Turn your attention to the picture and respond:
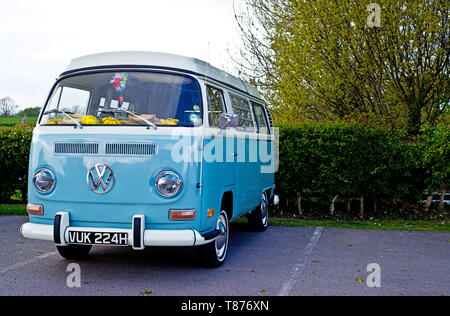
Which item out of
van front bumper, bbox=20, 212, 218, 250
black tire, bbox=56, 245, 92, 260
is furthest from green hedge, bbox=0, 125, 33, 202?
van front bumper, bbox=20, 212, 218, 250

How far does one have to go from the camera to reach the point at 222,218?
6426mm

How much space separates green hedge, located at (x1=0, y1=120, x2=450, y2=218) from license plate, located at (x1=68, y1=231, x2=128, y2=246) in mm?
6241

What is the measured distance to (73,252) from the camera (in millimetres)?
6504

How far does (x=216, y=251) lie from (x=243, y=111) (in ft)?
8.09

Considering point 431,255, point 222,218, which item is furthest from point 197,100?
point 431,255

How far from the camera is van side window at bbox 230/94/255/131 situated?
7293 mm

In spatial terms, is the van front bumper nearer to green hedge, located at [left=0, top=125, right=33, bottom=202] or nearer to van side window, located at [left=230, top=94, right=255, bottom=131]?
van side window, located at [left=230, top=94, right=255, bottom=131]

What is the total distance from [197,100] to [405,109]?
885cm

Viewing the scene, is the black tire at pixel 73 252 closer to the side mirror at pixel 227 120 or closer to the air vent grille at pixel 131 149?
the air vent grille at pixel 131 149

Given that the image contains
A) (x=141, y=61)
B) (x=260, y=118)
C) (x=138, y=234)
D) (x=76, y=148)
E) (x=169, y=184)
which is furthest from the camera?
(x=260, y=118)

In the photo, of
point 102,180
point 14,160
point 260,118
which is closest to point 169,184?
point 102,180

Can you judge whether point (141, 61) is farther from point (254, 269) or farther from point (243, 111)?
point (254, 269)

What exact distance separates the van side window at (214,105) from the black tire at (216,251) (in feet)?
4.02
